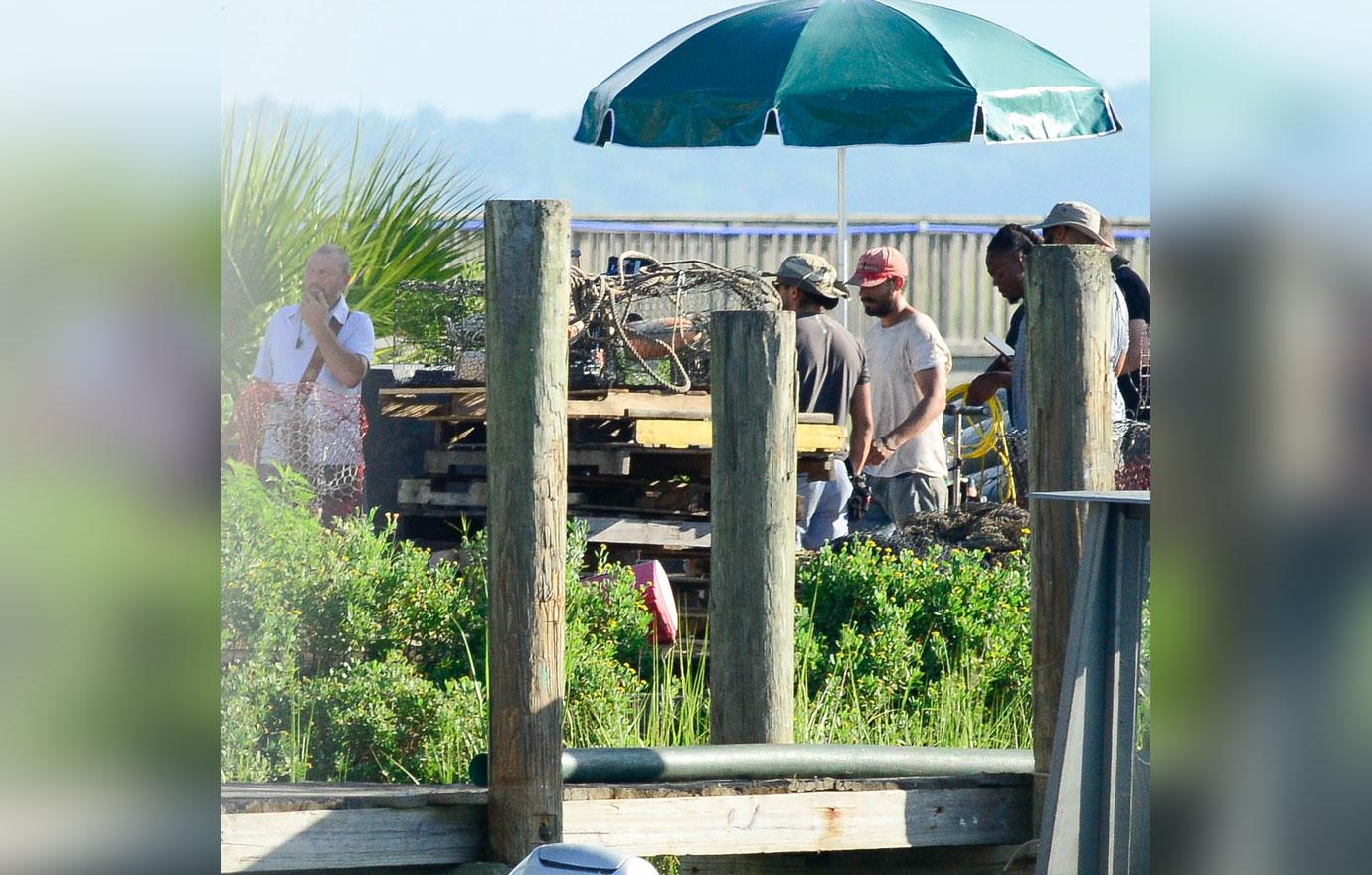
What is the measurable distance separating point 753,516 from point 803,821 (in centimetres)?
73

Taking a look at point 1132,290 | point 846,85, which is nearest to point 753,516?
point 1132,290

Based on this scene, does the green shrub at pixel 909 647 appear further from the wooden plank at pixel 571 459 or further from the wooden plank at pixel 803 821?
the wooden plank at pixel 571 459

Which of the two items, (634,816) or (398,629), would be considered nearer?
(634,816)

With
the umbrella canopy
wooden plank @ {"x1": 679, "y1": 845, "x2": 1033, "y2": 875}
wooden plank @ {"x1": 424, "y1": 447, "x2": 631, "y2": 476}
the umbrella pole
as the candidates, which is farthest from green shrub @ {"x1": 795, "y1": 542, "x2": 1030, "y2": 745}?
the umbrella pole

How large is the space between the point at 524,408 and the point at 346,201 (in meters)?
4.59

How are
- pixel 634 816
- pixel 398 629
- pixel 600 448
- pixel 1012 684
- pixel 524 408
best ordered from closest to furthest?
pixel 524 408 < pixel 634 816 < pixel 398 629 < pixel 1012 684 < pixel 600 448

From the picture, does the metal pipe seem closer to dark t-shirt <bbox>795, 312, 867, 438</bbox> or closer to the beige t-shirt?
dark t-shirt <bbox>795, 312, 867, 438</bbox>

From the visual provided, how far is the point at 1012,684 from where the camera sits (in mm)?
5098

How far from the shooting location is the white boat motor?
2.36 m

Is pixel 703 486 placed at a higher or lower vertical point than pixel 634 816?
→ higher

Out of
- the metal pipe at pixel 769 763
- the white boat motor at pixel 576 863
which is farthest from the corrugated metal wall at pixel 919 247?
the white boat motor at pixel 576 863
